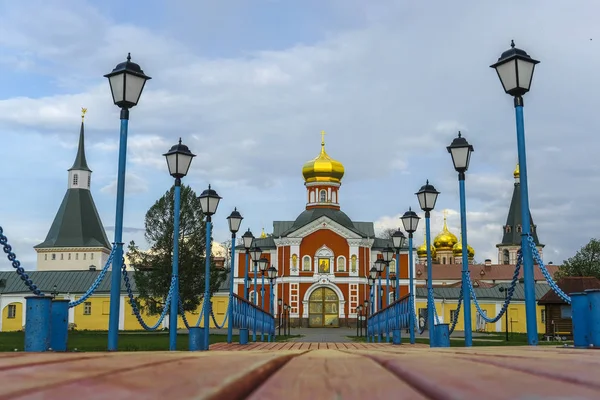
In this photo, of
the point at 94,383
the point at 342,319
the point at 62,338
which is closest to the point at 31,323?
the point at 62,338

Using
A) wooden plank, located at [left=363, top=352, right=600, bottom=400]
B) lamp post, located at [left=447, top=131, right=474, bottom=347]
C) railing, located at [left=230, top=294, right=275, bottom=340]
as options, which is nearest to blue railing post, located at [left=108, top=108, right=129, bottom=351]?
lamp post, located at [left=447, top=131, right=474, bottom=347]

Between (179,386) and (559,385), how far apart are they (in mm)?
510

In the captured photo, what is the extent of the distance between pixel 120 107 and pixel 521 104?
525 centimetres

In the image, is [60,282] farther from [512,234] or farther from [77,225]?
[512,234]

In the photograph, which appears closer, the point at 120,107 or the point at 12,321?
the point at 120,107

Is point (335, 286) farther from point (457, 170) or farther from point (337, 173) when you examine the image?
Result: point (457, 170)

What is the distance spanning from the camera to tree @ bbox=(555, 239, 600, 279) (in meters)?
49.2

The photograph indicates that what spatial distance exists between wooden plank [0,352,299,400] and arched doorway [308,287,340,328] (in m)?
50.4

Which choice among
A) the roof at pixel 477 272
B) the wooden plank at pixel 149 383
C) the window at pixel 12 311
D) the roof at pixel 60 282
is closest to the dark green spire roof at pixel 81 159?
the roof at pixel 60 282

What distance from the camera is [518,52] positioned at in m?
8.10

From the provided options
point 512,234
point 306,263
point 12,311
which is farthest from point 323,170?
point 512,234

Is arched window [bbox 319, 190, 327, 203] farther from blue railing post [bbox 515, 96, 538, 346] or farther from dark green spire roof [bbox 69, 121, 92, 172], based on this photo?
blue railing post [bbox 515, 96, 538, 346]

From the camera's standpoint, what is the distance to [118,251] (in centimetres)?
877

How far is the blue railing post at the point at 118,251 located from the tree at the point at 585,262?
4655 centimetres
